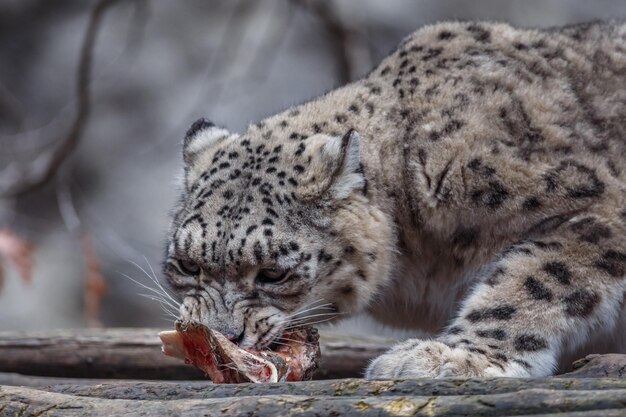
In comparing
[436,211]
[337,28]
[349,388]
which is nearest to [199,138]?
[436,211]

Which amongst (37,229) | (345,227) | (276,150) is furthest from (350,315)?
(37,229)

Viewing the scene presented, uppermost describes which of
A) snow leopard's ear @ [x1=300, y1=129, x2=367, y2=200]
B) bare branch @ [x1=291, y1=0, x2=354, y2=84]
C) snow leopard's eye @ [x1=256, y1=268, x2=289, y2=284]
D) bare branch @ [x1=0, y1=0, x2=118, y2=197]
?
bare branch @ [x1=291, y1=0, x2=354, y2=84]

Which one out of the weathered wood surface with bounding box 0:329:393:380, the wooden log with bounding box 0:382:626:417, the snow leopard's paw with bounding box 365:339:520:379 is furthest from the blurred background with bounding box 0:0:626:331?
the wooden log with bounding box 0:382:626:417

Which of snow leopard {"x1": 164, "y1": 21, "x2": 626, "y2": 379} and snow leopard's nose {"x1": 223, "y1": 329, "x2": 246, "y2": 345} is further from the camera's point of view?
snow leopard {"x1": 164, "y1": 21, "x2": 626, "y2": 379}

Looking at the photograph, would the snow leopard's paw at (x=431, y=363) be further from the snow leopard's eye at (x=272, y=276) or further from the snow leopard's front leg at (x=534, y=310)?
the snow leopard's eye at (x=272, y=276)

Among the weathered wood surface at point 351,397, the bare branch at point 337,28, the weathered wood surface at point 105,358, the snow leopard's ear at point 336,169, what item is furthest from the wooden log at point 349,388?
the bare branch at point 337,28

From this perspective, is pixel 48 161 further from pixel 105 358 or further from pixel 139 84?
pixel 105 358

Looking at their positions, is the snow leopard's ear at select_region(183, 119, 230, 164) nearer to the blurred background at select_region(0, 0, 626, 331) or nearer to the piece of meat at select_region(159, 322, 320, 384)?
the piece of meat at select_region(159, 322, 320, 384)
